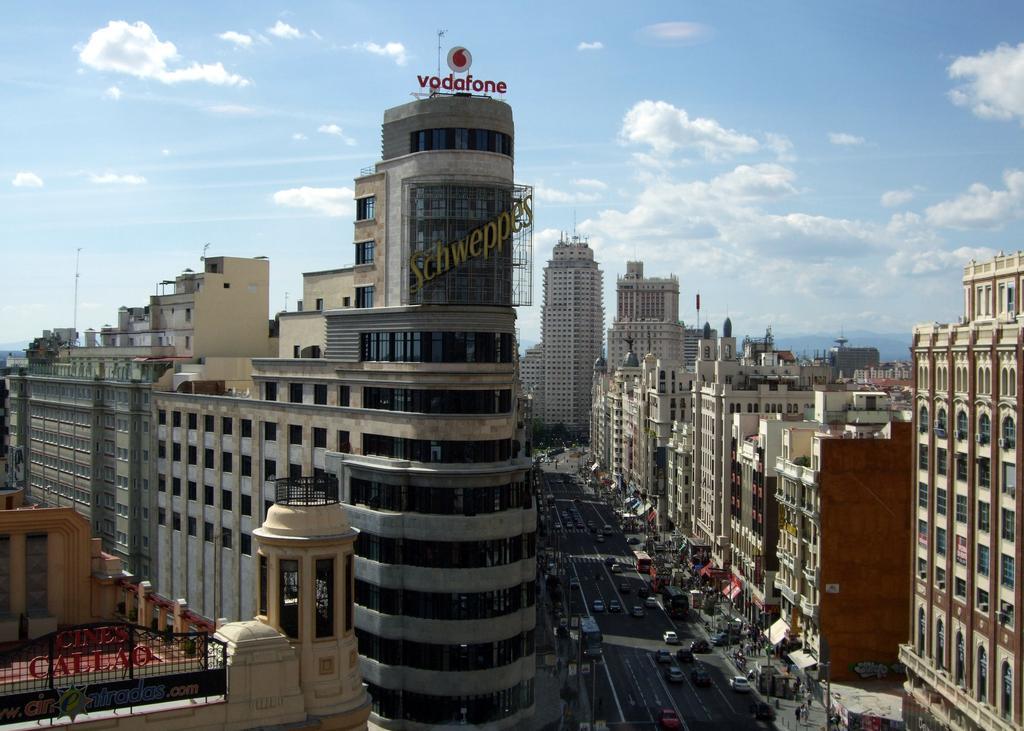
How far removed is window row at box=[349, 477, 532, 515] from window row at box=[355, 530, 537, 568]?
6.60 ft

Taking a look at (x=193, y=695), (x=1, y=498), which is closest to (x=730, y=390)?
(x=1, y=498)

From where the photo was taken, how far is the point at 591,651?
101 meters

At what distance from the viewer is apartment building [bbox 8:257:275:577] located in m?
98.7

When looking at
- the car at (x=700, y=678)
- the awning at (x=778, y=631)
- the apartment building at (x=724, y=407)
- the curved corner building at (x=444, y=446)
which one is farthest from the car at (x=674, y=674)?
the apartment building at (x=724, y=407)

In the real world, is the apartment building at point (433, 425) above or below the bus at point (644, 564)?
above

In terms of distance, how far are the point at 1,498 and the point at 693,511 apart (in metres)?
122

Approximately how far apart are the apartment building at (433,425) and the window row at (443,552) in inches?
3.6

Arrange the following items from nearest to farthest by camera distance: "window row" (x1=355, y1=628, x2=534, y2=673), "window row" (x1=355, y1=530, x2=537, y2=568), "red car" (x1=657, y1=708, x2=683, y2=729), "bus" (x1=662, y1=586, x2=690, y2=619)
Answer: "window row" (x1=355, y1=628, x2=534, y2=673) < "window row" (x1=355, y1=530, x2=537, y2=568) < "red car" (x1=657, y1=708, x2=683, y2=729) < "bus" (x1=662, y1=586, x2=690, y2=619)

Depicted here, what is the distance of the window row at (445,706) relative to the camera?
64.3 meters

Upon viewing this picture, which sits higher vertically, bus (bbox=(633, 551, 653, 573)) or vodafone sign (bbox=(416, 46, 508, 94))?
vodafone sign (bbox=(416, 46, 508, 94))

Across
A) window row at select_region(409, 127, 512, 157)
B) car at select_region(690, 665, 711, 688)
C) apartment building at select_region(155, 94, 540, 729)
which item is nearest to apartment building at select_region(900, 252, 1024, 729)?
car at select_region(690, 665, 711, 688)

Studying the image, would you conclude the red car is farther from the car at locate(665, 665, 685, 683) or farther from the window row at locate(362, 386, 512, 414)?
the window row at locate(362, 386, 512, 414)

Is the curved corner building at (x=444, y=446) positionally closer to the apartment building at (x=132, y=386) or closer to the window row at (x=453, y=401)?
the window row at (x=453, y=401)

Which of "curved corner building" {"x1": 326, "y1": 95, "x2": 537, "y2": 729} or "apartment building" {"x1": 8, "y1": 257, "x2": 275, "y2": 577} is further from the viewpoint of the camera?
"apartment building" {"x1": 8, "y1": 257, "x2": 275, "y2": 577}
